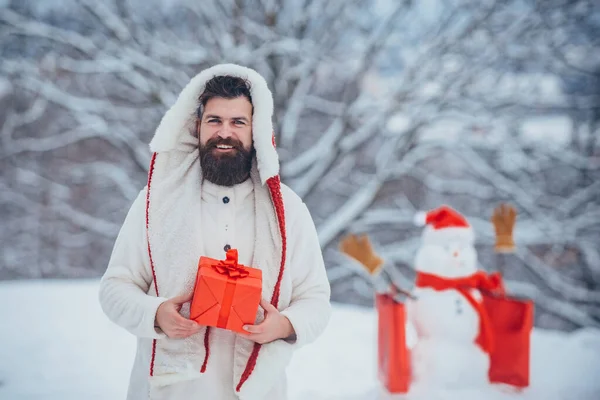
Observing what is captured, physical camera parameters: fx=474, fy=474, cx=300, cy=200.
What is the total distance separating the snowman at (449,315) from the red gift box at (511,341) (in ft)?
0.19

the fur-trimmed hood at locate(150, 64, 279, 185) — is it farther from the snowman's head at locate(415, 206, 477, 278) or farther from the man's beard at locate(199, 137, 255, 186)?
the snowman's head at locate(415, 206, 477, 278)

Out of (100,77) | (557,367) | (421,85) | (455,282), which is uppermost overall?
(100,77)

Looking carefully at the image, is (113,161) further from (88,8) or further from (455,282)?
(455,282)

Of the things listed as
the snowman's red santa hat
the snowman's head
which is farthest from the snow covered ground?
the snowman's red santa hat

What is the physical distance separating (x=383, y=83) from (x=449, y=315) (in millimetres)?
3209

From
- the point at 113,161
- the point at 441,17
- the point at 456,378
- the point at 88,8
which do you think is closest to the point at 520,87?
the point at 441,17

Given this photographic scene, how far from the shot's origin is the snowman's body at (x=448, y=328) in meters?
2.13

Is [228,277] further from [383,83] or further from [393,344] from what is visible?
[383,83]

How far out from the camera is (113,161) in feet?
21.8

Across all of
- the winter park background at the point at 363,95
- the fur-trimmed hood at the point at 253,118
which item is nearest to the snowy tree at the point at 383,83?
the winter park background at the point at 363,95

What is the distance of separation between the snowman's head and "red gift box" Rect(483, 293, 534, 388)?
231mm

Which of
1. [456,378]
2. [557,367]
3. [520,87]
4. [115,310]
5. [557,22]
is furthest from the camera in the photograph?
[520,87]

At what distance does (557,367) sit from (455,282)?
964 millimetres

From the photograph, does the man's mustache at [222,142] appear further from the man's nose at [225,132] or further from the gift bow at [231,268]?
the gift bow at [231,268]
